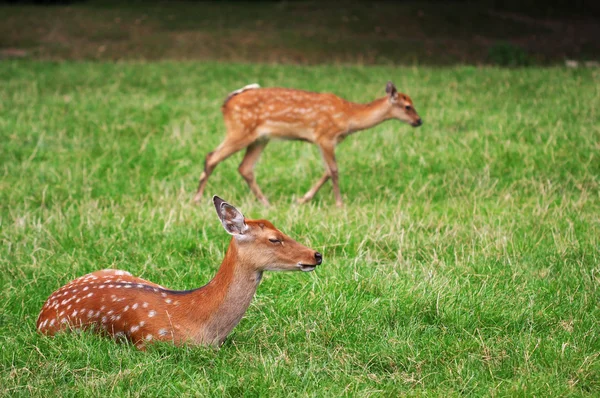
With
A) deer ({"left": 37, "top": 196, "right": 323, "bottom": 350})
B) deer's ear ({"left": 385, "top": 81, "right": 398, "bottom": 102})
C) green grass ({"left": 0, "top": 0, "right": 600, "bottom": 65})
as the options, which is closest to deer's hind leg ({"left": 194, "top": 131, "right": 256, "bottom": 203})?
deer's ear ({"left": 385, "top": 81, "right": 398, "bottom": 102})

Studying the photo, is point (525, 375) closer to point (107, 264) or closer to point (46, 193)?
point (107, 264)

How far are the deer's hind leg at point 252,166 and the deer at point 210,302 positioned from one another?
3.29 meters

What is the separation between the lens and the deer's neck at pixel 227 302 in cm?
427

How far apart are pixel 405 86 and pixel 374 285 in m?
8.48

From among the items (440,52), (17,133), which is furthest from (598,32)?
(17,133)

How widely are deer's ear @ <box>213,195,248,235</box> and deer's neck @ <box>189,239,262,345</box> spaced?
0.07m

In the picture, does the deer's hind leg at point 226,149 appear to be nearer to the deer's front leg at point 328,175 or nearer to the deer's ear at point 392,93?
the deer's front leg at point 328,175

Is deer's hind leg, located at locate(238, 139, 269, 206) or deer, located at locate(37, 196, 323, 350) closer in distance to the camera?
deer, located at locate(37, 196, 323, 350)

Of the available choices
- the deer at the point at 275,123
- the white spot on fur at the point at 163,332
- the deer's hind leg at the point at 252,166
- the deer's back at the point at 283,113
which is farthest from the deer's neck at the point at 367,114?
the white spot on fur at the point at 163,332

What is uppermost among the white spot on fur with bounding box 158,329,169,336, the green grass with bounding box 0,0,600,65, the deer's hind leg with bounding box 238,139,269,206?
the white spot on fur with bounding box 158,329,169,336

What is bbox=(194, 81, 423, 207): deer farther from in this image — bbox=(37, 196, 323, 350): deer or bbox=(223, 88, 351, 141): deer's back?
bbox=(37, 196, 323, 350): deer

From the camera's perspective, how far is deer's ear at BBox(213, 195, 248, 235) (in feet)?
13.7

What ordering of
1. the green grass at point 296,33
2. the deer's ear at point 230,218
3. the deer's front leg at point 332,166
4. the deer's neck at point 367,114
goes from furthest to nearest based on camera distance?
1. the green grass at point 296,33
2. the deer's neck at point 367,114
3. the deer's front leg at point 332,166
4. the deer's ear at point 230,218

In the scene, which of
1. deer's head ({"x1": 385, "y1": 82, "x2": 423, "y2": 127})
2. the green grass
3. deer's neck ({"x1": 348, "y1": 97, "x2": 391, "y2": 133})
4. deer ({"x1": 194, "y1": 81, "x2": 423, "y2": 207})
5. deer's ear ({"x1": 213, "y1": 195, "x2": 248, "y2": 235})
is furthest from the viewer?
the green grass
